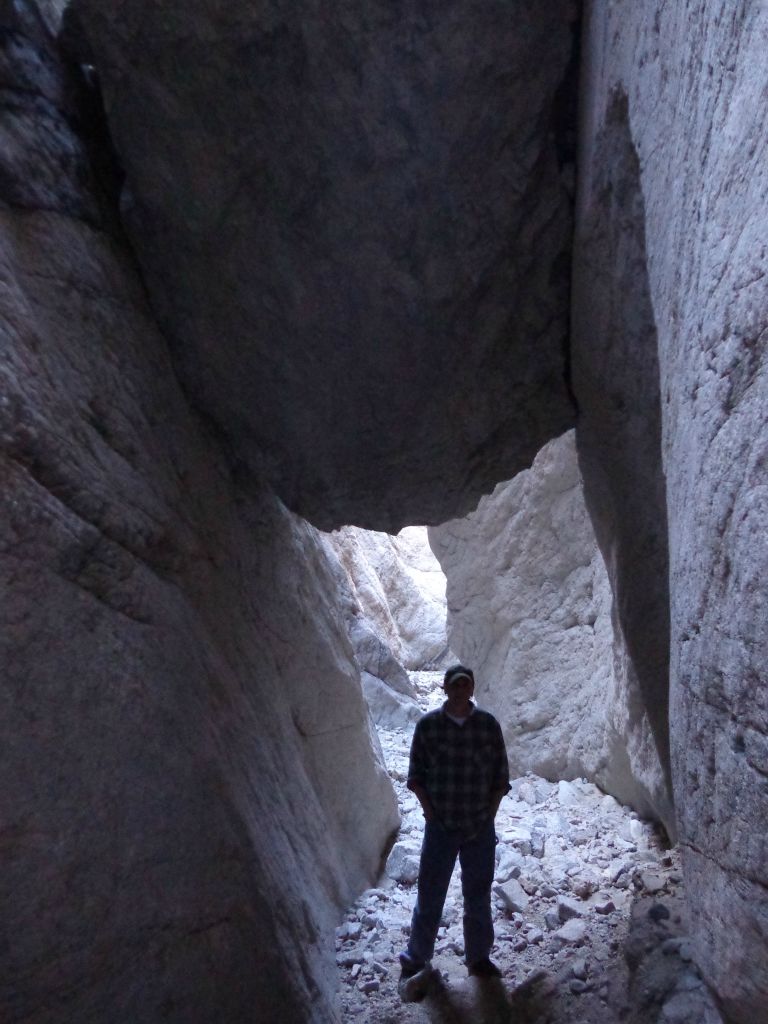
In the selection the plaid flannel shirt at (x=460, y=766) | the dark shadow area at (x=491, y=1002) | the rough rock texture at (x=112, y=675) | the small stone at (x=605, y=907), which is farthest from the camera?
the small stone at (x=605, y=907)

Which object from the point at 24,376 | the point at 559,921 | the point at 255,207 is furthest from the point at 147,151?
the point at 559,921

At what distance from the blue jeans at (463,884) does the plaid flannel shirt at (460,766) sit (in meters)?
0.07

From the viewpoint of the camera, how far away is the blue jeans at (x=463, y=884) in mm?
3168

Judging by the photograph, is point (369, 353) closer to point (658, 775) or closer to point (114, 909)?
point (114, 909)

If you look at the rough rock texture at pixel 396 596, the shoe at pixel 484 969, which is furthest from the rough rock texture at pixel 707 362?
the rough rock texture at pixel 396 596

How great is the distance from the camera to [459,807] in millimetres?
3127

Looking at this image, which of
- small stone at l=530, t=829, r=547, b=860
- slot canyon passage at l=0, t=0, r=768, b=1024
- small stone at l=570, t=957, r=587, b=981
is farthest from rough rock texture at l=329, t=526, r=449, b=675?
small stone at l=570, t=957, r=587, b=981

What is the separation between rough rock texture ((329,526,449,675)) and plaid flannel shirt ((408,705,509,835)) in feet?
24.3

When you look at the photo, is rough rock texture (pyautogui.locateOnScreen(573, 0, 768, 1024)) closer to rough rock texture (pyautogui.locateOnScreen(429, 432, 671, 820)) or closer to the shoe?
the shoe

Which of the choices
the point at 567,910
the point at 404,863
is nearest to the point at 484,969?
the point at 567,910

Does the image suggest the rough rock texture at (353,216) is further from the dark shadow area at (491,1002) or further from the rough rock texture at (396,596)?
the rough rock texture at (396,596)

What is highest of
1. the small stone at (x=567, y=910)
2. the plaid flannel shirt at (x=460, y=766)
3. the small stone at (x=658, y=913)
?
the plaid flannel shirt at (x=460, y=766)

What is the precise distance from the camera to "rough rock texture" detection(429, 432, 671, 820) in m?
5.77

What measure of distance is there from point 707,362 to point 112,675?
1.54 m
